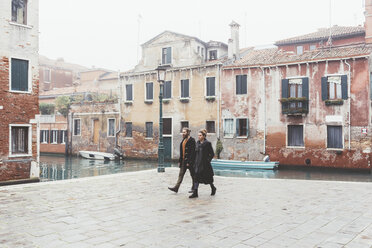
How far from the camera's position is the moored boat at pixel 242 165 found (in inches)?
841

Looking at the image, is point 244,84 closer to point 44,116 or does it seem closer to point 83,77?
point 44,116

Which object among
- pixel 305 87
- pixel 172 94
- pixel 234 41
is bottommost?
pixel 305 87

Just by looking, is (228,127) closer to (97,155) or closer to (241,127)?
(241,127)

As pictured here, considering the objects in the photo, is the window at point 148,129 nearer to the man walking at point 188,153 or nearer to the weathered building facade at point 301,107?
the weathered building facade at point 301,107

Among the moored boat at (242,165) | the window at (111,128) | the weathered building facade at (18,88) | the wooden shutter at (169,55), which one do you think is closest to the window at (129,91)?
the window at (111,128)

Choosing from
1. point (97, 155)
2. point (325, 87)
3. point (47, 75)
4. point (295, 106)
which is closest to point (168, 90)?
point (97, 155)

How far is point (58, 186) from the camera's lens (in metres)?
9.27

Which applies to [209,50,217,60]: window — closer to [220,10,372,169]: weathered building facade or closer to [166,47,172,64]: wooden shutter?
[220,10,372,169]: weathered building facade

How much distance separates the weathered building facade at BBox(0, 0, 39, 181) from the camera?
12977 mm

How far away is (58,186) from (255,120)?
16597mm

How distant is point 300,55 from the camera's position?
22.8 m

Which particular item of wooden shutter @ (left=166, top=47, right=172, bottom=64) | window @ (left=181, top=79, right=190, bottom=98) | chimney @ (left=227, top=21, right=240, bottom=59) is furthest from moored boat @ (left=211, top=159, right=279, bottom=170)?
wooden shutter @ (left=166, top=47, right=172, bottom=64)

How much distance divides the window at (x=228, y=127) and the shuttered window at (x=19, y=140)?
14.2m

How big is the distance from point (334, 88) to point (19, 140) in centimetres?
1771
